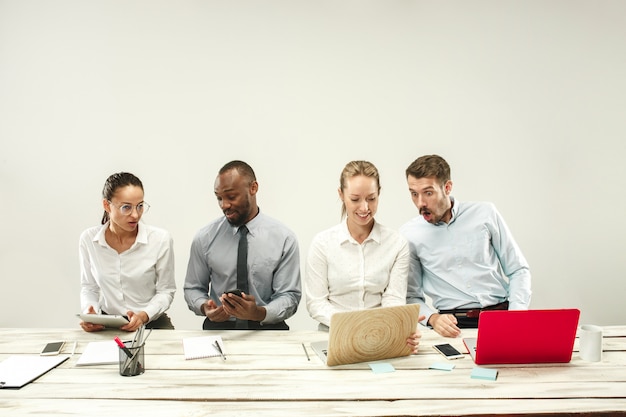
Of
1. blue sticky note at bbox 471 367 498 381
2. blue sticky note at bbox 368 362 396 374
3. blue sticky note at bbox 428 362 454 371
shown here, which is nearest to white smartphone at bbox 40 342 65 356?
blue sticky note at bbox 368 362 396 374

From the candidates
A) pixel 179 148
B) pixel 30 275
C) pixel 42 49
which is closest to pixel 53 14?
pixel 42 49

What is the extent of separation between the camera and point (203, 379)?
4.97ft

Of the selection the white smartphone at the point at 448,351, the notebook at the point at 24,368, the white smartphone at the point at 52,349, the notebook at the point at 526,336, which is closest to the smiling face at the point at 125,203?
the white smartphone at the point at 52,349

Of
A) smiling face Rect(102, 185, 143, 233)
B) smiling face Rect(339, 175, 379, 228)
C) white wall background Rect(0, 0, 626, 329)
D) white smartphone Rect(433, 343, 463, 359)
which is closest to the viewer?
white smartphone Rect(433, 343, 463, 359)

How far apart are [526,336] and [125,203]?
190 centimetres

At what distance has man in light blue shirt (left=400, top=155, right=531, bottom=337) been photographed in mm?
2504

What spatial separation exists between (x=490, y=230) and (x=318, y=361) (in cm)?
142

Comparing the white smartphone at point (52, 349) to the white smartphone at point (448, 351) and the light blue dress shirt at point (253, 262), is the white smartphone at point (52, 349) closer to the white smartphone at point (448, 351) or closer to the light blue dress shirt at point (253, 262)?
the light blue dress shirt at point (253, 262)

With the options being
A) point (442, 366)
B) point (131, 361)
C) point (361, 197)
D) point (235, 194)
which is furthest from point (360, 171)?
point (131, 361)

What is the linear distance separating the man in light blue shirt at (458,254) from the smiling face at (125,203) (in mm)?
1438

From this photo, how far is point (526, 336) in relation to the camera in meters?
1.60

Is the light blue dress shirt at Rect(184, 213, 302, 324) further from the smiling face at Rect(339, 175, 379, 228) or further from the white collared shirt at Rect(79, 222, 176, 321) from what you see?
the smiling face at Rect(339, 175, 379, 228)

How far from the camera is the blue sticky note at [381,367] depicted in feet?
5.18

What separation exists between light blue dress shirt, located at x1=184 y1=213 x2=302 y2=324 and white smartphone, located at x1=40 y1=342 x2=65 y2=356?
30.2 inches
